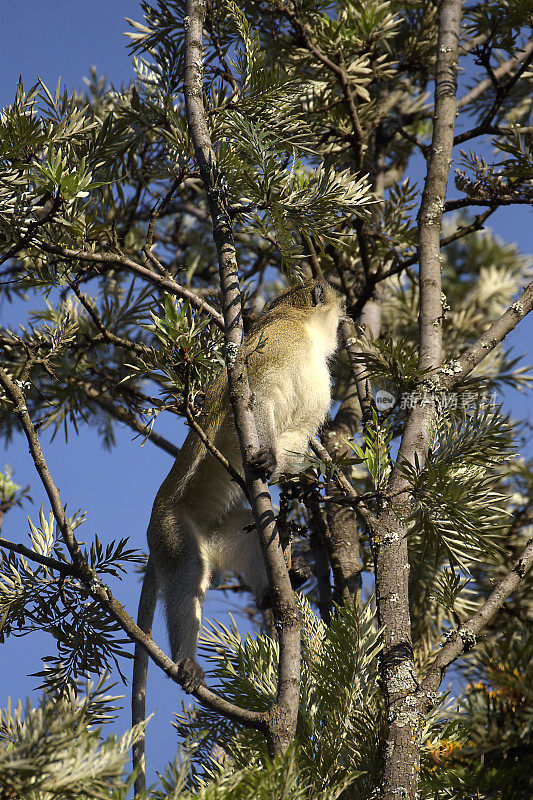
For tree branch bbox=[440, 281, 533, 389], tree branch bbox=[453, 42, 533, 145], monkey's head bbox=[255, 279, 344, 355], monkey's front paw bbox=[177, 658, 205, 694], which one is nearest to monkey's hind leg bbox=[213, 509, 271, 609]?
monkey's front paw bbox=[177, 658, 205, 694]

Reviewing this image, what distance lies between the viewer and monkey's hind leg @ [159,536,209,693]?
2.44 m

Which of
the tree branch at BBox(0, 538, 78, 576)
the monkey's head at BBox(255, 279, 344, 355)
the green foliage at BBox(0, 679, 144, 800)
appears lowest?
the green foliage at BBox(0, 679, 144, 800)

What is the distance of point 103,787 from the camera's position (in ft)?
3.76

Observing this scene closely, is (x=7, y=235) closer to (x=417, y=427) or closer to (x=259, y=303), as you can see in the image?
(x=417, y=427)

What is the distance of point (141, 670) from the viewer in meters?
2.45

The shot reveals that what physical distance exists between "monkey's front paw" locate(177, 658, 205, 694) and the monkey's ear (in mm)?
1462

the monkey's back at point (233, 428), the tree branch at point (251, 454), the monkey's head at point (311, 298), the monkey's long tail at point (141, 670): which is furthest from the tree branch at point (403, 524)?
the monkey's head at point (311, 298)

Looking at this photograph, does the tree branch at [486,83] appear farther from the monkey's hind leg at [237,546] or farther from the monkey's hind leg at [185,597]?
the monkey's hind leg at [185,597]

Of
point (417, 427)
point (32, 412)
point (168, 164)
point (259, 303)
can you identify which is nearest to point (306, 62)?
point (168, 164)

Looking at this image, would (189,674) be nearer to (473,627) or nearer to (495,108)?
(473,627)

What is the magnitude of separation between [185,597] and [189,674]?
1.45 ft

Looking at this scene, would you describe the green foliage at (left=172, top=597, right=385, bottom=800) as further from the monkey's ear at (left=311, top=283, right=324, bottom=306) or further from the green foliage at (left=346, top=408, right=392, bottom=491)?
the monkey's ear at (left=311, top=283, right=324, bottom=306)
